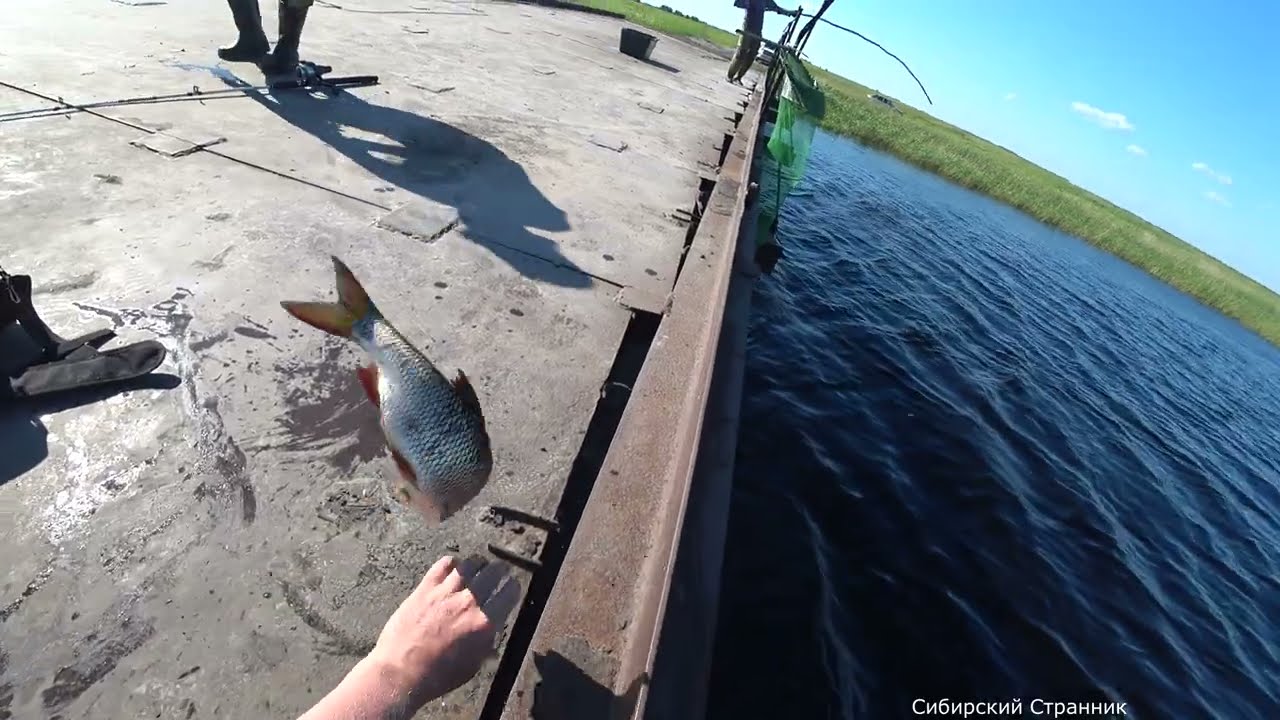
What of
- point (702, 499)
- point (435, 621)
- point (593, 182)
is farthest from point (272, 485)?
point (593, 182)

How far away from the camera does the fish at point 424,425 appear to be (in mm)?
1745

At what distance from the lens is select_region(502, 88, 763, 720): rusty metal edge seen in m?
1.95

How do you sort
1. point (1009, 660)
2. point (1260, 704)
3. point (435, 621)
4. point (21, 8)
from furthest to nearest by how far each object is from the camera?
point (21, 8)
point (1260, 704)
point (1009, 660)
point (435, 621)

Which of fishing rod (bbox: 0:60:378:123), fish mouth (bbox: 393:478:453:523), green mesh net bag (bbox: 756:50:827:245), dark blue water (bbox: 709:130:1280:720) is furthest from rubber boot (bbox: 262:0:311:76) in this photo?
fish mouth (bbox: 393:478:453:523)

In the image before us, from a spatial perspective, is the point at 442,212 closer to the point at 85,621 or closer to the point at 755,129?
the point at 85,621

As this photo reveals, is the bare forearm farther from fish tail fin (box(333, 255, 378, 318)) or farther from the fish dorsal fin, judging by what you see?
fish tail fin (box(333, 255, 378, 318))

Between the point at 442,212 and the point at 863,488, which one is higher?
the point at 442,212

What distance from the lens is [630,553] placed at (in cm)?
248

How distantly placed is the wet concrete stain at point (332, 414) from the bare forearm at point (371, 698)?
4.41 feet

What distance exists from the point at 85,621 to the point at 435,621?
4.60ft

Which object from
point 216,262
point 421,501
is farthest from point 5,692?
point 216,262

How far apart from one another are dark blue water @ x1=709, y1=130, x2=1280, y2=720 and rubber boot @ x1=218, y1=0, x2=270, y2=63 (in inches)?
293

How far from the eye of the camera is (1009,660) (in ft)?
15.8

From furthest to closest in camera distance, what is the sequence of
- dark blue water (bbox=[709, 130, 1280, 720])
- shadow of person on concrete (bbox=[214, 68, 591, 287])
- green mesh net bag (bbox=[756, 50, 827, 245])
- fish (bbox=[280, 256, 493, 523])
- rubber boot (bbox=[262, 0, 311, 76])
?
1. green mesh net bag (bbox=[756, 50, 827, 245])
2. rubber boot (bbox=[262, 0, 311, 76])
3. shadow of person on concrete (bbox=[214, 68, 591, 287])
4. dark blue water (bbox=[709, 130, 1280, 720])
5. fish (bbox=[280, 256, 493, 523])
